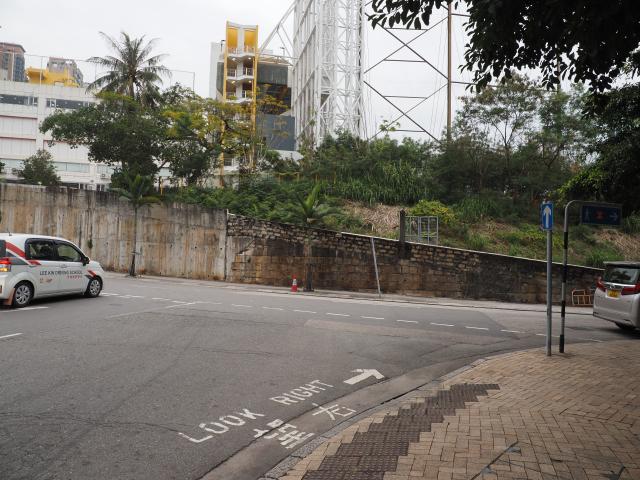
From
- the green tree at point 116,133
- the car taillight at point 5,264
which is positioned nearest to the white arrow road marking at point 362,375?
the car taillight at point 5,264

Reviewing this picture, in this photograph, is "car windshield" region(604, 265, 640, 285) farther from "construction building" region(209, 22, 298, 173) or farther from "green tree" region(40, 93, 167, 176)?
"construction building" region(209, 22, 298, 173)

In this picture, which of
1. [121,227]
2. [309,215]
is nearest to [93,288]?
[309,215]

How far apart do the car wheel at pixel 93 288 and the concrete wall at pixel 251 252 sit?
33.0ft

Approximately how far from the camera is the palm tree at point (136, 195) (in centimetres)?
2528

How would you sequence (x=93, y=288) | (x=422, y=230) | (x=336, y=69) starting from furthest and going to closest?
(x=336, y=69) → (x=422, y=230) → (x=93, y=288)

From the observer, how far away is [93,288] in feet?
45.9

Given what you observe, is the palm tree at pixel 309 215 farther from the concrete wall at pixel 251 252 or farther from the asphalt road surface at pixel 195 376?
the asphalt road surface at pixel 195 376

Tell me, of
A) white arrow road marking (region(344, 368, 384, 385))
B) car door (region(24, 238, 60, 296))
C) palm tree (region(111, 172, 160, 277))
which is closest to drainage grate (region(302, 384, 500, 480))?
white arrow road marking (region(344, 368, 384, 385))

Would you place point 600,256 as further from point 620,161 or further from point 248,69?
point 248,69

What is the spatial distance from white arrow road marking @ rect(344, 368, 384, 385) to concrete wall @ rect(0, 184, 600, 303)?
1458 centimetres

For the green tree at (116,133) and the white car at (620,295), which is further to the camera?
the green tree at (116,133)

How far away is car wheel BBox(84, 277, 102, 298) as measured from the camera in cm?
1385

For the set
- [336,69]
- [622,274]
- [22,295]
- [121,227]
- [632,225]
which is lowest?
[22,295]

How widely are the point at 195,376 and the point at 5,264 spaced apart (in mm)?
7032
